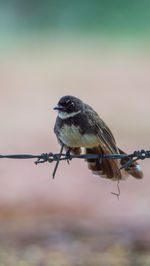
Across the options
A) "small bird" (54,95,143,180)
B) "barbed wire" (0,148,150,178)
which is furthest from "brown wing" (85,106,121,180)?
"barbed wire" (0,148,150,178)

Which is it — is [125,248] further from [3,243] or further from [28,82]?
[28,82]

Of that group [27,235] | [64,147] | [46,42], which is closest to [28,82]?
[46,42]

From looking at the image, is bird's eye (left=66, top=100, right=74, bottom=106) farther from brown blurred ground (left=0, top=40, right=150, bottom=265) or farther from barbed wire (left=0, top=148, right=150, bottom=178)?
brown blurred ground (left=0, top=40, right=150, bottom=265)

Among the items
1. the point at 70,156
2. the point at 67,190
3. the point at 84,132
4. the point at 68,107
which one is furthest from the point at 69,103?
the point at 67,190

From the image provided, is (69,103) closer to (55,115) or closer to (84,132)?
(84,132)

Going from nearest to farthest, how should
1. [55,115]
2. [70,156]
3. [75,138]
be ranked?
[70,156]
[75,138]
[55,115]

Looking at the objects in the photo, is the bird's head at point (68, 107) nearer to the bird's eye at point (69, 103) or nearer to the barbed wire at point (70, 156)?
the bird's eye at point (69, 103)
